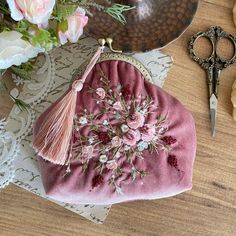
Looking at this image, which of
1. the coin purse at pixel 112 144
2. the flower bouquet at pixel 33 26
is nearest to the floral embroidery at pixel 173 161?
the coin purse at pixel 112 144

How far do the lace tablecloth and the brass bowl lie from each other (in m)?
0.03

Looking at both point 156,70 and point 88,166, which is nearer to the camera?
point 88,166

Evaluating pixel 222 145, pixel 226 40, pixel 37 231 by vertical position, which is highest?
pixel 226 40

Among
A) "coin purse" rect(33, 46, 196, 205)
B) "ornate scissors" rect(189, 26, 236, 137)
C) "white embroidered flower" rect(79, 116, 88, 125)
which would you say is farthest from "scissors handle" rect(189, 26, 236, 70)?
"white embroidered flower" rect(79, 116, 88, 125)

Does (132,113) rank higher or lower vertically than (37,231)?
higher

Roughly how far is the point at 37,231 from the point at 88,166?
0.13 meters

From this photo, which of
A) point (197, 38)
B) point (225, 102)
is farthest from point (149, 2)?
point (225, 102)

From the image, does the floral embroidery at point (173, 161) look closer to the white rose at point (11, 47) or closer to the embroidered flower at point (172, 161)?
the embroidered flower at point (172, 161)

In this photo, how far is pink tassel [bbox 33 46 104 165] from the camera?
23.8 inches

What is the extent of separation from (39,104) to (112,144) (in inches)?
6.1

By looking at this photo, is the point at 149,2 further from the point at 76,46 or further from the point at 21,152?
the point at 21,152

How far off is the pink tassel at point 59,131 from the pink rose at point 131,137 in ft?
0.25

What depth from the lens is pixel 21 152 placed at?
685 mm

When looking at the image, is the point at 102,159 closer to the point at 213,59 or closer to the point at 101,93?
the point at 101,93
